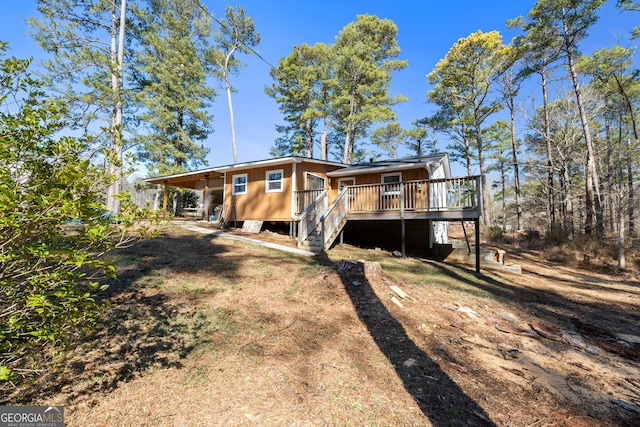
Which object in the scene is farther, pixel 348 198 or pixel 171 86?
pixel 171 86

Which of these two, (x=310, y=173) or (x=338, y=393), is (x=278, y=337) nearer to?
(x=338, y=393)

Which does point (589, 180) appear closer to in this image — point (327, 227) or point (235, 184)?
point (327, 227)

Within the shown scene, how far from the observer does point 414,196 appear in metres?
10.4

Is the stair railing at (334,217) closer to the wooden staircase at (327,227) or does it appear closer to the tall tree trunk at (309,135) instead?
the wooden staircase at (327,227)

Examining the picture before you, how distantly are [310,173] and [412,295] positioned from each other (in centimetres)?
859

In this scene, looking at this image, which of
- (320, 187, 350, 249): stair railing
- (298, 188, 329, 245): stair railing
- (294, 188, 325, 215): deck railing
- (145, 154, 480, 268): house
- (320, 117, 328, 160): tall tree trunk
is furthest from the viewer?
(320, 117, 328, 160): tall tree trunk

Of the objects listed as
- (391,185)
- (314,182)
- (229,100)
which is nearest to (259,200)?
(314,182)

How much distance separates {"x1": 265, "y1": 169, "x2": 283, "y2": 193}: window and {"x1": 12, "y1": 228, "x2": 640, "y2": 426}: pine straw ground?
694 centimetres

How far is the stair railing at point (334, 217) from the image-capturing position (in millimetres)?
9733

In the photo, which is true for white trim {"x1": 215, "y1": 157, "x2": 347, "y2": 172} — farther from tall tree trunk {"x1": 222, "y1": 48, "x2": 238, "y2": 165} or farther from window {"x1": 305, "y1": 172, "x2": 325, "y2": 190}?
tall tree trunk {"x1": 222, "y1": 48, "x2": 238, "y2": 165}

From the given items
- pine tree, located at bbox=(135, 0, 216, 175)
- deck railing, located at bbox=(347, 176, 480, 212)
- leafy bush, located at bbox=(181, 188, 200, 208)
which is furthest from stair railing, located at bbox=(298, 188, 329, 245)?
leafy bush, located at bbox=(181, 188, 200, 208)

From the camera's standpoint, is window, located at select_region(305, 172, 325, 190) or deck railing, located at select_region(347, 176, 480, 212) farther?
window, located at select_region(305, 172, 325, 190)

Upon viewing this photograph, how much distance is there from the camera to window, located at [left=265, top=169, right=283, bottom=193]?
514 inches

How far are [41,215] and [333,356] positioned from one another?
3233mm
